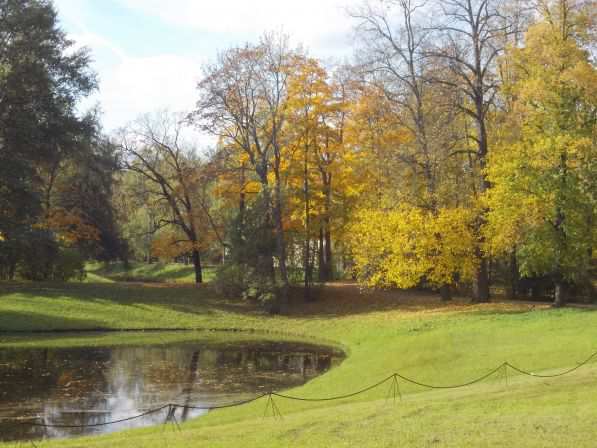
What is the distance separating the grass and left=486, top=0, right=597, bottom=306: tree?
3447cm

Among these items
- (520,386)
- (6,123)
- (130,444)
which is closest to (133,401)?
(130,444)

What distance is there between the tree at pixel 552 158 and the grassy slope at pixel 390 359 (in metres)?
3.16

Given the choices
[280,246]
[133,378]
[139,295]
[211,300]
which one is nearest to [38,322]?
[139,295]

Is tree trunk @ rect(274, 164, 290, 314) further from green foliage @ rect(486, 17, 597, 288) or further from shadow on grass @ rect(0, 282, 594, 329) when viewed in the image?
green foliage @ rect(486, 17, 597, 288)

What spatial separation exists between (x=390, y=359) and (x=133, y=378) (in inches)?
363

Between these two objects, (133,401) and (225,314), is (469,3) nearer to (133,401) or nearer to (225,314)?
(225,314)

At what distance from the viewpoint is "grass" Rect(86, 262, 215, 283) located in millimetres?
63353

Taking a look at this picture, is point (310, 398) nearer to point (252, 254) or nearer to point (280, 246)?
point (280, 246)

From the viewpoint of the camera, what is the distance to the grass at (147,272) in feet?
208

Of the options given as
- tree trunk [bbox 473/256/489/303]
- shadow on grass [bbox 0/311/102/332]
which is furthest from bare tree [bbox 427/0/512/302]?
shadow on grass [bbox 0/311/102/332]

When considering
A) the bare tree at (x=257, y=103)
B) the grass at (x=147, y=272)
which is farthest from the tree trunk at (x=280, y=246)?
the grass at (x=147, y=272)

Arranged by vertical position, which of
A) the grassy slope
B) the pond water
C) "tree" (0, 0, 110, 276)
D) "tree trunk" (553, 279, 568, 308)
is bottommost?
the pond water

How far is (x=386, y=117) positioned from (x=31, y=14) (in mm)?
22251

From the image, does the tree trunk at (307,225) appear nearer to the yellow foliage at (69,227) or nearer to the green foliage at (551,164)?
the green foliage at (551,164)
